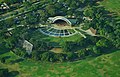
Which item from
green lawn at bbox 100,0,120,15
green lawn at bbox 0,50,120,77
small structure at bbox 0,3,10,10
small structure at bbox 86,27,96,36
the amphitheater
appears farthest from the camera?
green lawn at bbox 100,0,120,15

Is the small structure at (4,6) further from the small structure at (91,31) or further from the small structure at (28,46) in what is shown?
the small structure at (91,31)

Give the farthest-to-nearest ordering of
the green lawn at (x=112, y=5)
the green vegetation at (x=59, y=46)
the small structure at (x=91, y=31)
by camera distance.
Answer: the green lawn at (x=112, y=5) < the small structure at (x=91, y=31) < the green vegetation at (x=59, y=46)

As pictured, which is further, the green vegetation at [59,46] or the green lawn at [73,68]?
the green vegetation at [59,46]

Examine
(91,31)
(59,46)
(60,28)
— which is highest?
(60,28)

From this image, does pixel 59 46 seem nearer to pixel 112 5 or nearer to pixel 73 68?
pixel 73 68

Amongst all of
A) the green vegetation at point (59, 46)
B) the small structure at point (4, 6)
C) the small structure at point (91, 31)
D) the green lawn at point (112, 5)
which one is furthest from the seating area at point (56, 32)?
the green lawn at point (112, 5)

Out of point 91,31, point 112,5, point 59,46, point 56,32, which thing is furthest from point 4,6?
point 112,5

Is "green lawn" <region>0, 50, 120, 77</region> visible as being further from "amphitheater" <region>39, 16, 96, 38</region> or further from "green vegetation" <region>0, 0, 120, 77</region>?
"amphitheater" <region>39, 16, 96, 38</region>

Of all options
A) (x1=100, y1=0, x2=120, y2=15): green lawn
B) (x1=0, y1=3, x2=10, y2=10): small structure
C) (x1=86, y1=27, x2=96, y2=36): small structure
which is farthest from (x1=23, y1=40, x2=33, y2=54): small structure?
(x1=100, y1=0, x2=120, y2=15): green lawn

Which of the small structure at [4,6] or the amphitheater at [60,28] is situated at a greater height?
the small structure at [4,6]
